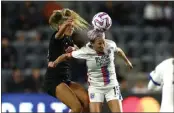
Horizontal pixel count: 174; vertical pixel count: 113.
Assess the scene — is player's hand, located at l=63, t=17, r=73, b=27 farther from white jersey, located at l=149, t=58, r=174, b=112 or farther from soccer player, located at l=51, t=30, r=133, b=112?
white jersey, located at l=149, t=58, r=174, b=112

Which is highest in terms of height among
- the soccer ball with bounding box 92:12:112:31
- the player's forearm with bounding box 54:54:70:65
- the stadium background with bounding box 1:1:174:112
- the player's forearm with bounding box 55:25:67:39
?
the soccer ball with bounding box 92:12:112:31

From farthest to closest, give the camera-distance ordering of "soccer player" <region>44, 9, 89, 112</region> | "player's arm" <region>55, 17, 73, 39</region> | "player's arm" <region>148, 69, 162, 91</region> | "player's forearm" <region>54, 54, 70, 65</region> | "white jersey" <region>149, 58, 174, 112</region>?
"soccer player" <region>44, 9, 89, 112</region>, "player's arm" <region>55, 17, 73, 39</region>, "player's forearm" <region>54, 54, 70, 65</region>, "player's arm" <region>148, 69, 162, 91</region>, "white jersey" <region>149, 58, 174, 112</region>

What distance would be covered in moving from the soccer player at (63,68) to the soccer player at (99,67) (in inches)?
8.2

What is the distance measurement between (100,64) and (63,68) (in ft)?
2.18

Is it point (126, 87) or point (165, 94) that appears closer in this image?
point (165, 94)

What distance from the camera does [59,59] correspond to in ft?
32.8

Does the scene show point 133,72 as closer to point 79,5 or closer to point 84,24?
point 79,5

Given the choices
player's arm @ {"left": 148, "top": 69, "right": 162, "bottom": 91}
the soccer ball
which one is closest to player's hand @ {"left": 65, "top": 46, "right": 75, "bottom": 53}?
the soccer ball

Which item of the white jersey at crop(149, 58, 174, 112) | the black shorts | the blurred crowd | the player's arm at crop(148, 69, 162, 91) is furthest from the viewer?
the blurred crowd

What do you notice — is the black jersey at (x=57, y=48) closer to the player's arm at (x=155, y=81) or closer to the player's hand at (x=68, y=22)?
the player's hand at (x=68, y=22)

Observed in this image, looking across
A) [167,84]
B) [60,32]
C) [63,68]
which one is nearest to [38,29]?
[63,68]

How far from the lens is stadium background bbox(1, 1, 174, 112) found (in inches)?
647

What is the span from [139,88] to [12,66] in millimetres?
2815

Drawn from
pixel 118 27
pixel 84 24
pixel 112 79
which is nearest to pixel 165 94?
pixel 112 79
